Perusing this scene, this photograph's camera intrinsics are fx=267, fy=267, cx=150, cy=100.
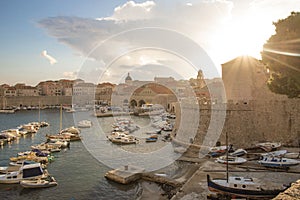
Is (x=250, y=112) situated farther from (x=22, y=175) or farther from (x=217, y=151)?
(x=22, y=175)

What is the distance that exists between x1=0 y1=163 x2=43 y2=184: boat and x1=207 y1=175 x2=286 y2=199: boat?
20.8 ft

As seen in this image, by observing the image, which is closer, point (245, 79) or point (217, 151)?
point (217, 151)

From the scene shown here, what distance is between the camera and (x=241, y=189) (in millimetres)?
5879

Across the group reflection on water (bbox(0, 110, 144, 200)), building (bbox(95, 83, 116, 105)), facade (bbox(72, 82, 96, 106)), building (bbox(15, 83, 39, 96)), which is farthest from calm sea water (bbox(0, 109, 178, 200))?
building (bbox(15, 83, 39, 96))

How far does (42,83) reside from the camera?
209 ft

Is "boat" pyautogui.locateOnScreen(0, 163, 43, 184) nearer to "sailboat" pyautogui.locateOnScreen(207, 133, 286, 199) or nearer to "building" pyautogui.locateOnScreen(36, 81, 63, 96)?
"sailboat" pyautogui.locateOnScreen(207, 133, 286, 199)

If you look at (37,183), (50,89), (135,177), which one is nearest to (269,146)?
(135,177)

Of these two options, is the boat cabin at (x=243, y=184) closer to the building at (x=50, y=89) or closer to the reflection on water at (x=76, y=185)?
the reflection on water at (x=76, y=185)

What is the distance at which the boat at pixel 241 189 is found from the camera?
5.71m

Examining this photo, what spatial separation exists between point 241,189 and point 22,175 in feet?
24.1

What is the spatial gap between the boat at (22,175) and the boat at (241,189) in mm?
6326

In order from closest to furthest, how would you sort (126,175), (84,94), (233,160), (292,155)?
(292,155), (233,160), (126,175), (84,94)

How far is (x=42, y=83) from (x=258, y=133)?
60872 millimetres

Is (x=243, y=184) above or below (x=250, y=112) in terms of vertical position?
below
